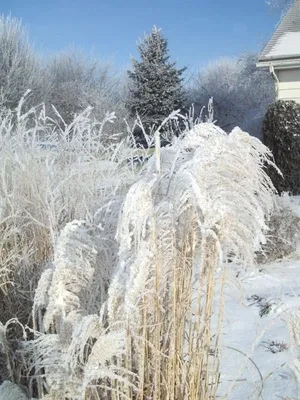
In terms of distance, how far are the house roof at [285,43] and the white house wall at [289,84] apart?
0.40 meters

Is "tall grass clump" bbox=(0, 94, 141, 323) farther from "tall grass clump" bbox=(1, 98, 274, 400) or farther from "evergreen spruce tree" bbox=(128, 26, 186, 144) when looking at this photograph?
"evergreen spruce tree" bbox=(128, 26, 186, 144)

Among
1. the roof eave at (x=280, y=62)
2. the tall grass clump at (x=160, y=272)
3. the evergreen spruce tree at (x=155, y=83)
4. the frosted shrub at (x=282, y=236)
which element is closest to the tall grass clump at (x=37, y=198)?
the tall grass clump at (x=160, y=272)

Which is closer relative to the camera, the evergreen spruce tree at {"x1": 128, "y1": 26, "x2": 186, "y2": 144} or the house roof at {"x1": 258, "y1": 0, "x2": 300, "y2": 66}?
the house roof at {"x1": 258, "y1": 0, "x2": 300, "y2": 66}

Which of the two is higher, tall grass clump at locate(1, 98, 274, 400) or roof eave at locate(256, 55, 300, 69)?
roof eave at locate(256, 55, 300, 69)

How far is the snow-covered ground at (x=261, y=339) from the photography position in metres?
1.95

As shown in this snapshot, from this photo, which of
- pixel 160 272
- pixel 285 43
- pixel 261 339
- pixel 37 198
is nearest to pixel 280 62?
pixel 285 43

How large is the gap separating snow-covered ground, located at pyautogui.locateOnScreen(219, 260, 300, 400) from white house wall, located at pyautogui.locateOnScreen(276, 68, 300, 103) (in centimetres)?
657

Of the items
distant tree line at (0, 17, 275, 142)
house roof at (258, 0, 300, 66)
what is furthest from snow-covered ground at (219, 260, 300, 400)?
distant tree line at (0, 17, 275, 142)

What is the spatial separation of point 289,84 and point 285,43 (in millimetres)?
1090

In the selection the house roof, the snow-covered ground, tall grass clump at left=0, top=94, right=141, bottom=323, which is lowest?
the snow-covered ground

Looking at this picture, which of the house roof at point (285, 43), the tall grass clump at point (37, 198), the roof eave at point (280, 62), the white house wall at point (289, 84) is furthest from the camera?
the white house wall at point (289, 84)

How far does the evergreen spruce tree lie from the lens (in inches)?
918

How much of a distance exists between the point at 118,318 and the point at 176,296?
0.23 meters

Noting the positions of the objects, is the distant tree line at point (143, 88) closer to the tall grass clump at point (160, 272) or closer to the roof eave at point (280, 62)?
the roof eave at point (280, 62)
